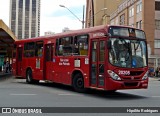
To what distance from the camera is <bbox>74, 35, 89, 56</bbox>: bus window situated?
16.4 meters

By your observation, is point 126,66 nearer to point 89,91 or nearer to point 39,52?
point 89,91

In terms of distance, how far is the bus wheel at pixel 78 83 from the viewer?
16.7 m

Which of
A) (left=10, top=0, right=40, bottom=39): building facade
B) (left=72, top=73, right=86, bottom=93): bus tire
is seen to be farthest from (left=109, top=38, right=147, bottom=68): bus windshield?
(left=10, top=0, right=40, bottom=39): building facade

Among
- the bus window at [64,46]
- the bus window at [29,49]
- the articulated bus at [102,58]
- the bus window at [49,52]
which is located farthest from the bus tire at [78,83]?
the bus window at [29,49]

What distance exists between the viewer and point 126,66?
48.5 ft

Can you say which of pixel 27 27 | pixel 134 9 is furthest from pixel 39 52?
pixel 27 27

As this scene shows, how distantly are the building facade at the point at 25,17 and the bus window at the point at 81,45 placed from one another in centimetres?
6181

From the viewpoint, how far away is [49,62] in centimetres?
2022

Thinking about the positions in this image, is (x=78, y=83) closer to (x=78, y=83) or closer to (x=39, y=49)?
(x=78, y=83)

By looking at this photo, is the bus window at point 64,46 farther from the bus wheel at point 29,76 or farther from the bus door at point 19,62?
the bus door at point 19,62

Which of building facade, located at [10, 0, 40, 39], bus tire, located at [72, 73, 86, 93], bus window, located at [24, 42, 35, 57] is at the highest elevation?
building facade, located at [10, 0, 40, 39]

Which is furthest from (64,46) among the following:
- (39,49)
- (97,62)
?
(39,49)

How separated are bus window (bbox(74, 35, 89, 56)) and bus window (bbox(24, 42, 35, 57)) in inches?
243

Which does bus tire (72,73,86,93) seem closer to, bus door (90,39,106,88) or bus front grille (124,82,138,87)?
bus door (90,39,106,88)
